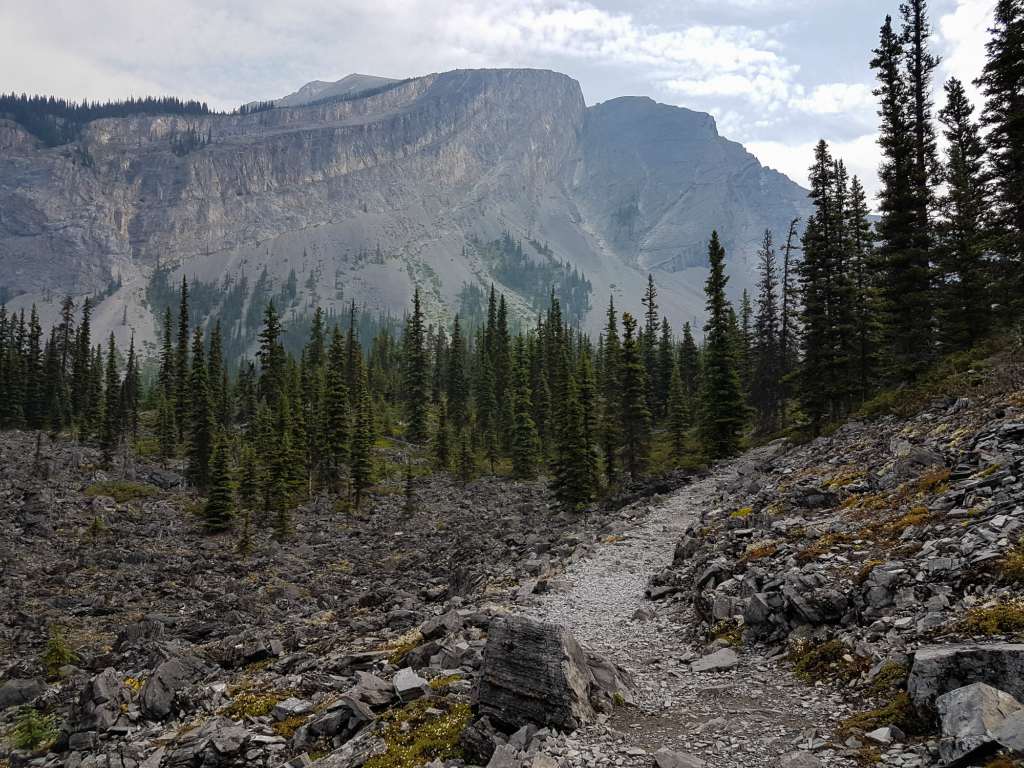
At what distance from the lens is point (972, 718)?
6.59 m

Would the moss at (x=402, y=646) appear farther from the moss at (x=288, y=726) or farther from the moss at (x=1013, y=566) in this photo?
the moss at (x=1013, y=566)

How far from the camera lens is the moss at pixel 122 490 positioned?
153 ft

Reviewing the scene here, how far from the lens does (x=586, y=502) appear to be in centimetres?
4403

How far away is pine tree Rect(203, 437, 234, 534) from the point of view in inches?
1700

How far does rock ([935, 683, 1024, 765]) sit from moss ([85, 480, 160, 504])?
52466 mm

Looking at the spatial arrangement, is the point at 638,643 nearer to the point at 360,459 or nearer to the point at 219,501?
the point at 219,501

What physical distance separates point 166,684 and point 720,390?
41.3 m

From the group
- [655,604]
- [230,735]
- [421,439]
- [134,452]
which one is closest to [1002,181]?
[655,604]

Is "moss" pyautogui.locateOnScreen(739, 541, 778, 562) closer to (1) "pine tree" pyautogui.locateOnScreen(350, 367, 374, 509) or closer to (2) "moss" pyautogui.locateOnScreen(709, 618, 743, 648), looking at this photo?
(2) "moss" pyautogui.locateOnScreen(709, 618, 743, 648)

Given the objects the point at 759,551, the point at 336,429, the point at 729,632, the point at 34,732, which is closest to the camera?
the point at 729,632

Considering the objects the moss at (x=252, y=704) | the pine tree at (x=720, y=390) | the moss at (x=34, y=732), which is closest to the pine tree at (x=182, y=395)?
the pine tree at (x=720, y=390)

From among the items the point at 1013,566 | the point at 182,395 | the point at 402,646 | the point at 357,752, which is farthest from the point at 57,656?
the point at 182,395

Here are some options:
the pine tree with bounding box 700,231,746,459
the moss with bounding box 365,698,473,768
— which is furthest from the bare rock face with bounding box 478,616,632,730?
the pine tree with bounding box 700,231,746,459

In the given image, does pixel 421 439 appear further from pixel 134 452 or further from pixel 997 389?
pixel 997 389
